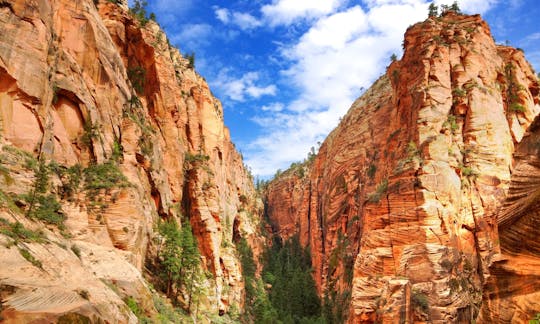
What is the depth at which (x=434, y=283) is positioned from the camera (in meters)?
32.5

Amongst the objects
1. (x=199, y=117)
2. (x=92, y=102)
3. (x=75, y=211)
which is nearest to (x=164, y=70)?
(x=199, y=117)

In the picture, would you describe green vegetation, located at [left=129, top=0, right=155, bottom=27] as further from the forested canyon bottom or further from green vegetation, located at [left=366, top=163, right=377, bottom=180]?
green vegetation, located at [left=366, top=163, right=377, bottom=180]

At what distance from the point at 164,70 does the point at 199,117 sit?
Answer: 490 inches

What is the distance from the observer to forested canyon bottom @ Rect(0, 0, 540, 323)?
17.3 meters

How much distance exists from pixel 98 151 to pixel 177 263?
48.9 ft

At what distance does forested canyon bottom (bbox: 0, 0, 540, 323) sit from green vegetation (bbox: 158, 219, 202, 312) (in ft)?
0.83

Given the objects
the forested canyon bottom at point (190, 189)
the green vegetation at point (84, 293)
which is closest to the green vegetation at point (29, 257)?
the forested canyon bottom at point (190, 189)

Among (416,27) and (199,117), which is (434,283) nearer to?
(416,27)

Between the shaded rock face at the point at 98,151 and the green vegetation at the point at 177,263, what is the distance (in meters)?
1.64

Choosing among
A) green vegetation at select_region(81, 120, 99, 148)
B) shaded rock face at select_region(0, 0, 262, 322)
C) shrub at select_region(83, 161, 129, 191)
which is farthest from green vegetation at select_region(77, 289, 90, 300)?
green vegetation at select_region(81, 120, 99, 148)

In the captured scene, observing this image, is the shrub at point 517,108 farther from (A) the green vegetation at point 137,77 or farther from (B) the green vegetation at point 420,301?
(A) the green vegetation at point 137,77

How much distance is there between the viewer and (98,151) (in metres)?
35.6

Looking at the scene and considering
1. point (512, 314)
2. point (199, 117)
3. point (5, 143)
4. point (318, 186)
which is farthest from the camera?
point (318, 186)

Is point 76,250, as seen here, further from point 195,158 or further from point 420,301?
point 195,158
